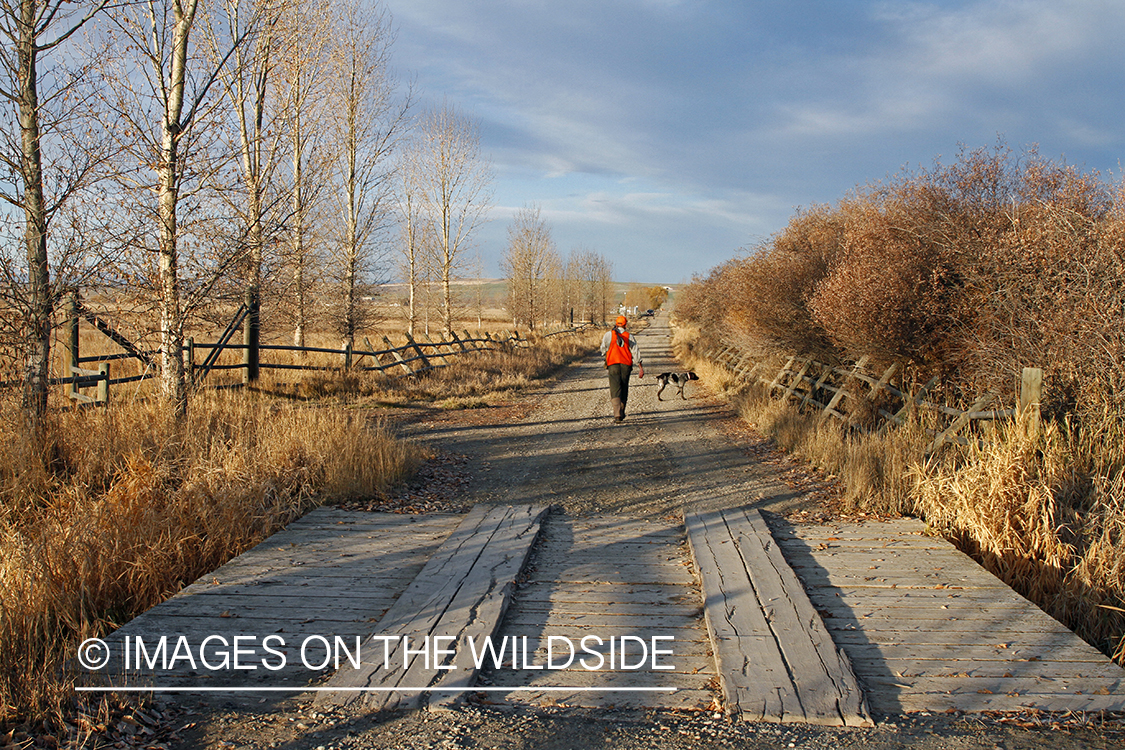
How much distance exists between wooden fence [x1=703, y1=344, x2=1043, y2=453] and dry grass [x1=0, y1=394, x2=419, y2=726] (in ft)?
20.8

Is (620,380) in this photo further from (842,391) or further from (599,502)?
(599,502)

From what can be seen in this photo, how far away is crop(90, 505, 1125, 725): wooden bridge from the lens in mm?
3498

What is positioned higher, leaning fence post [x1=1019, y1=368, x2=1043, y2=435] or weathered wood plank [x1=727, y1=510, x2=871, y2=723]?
leaning fence post [x1=1019, y1=368, x2=1043, y2=435]

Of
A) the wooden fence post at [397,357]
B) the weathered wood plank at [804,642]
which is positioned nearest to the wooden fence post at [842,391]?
the weathered wood plank at [804,642]

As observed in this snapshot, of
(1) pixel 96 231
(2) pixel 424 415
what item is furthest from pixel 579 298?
(1) pixel 96 231

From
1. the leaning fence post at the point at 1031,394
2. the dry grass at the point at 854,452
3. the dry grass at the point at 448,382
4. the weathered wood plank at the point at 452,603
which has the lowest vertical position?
the weathered wood plank at the point at 452,603

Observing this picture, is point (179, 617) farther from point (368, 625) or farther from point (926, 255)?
point (926, 255)

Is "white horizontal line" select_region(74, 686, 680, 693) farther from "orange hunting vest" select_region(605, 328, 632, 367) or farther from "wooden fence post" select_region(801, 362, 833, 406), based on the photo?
"wooden fence post" select_region(801, 362, 833, 406)

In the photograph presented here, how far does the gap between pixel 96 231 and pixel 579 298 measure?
69.0 m

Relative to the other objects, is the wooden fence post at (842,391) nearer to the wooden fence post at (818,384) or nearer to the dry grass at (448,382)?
the wooden fence post at (818,384)

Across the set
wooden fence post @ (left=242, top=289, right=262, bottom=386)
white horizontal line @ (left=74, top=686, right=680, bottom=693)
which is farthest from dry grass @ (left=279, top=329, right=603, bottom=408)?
white horizontal line @ (left=74, top=686, right=680, bottom=693)

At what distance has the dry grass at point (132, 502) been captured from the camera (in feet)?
12.6

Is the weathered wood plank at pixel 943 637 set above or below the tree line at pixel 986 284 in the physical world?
below

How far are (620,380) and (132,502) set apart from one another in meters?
8.68
